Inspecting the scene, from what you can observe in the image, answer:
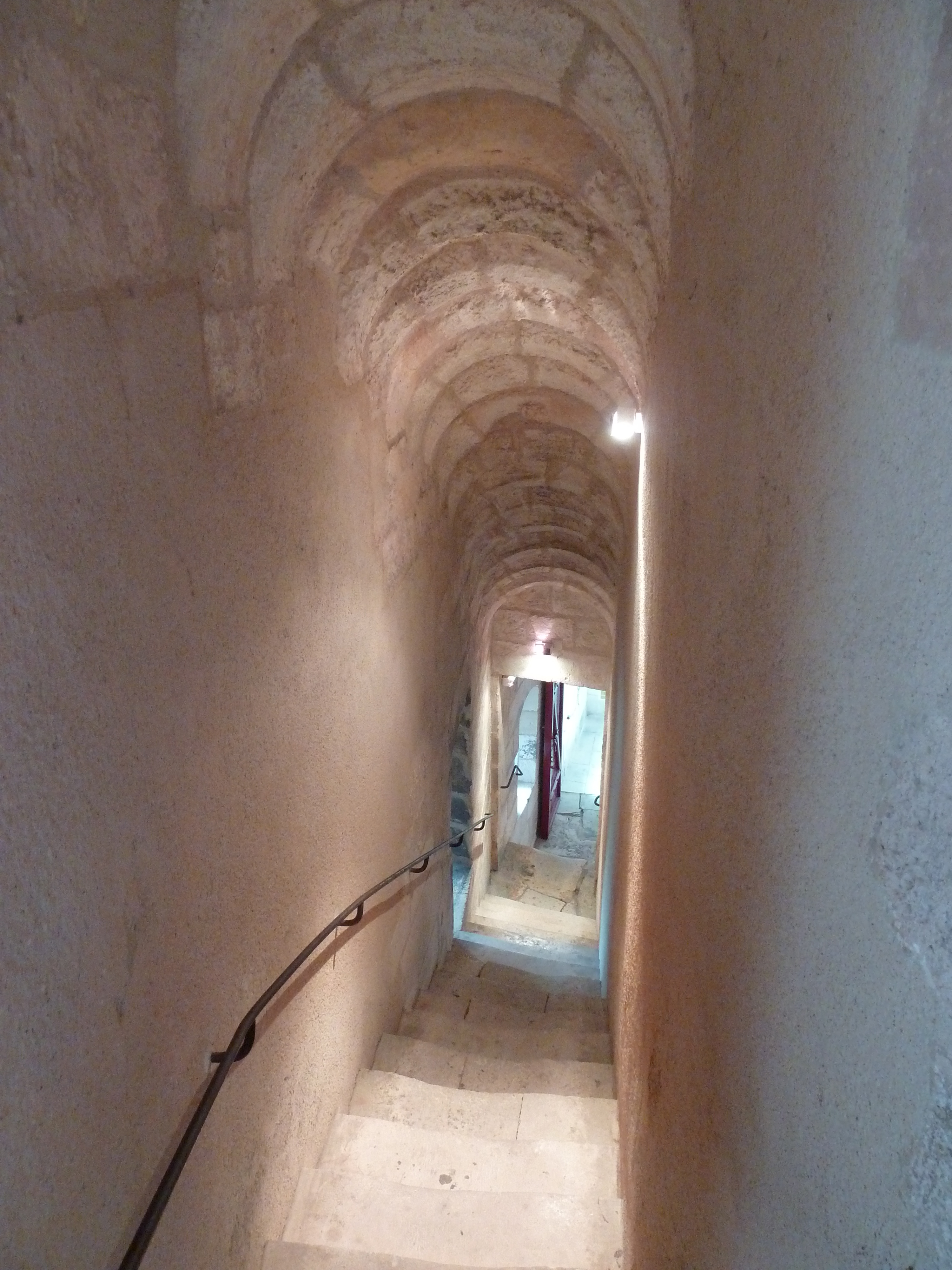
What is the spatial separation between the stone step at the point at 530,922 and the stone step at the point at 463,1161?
14.4 feet

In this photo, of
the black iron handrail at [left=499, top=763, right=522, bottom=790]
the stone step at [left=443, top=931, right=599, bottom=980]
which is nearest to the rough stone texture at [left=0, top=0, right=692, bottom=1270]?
the stone step at [left=443, top=931, right=599, bottom=980]

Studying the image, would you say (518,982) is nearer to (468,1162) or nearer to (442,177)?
(468,1162)

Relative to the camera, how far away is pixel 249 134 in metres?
1.74

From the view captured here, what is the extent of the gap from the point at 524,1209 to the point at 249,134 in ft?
10.1

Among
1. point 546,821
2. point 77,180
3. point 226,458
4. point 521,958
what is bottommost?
point 521,958

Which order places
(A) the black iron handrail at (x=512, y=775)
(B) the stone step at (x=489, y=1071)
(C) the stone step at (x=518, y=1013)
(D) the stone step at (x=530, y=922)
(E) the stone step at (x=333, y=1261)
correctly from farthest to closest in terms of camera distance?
(A) the black iron handrail at (x=512, y=775) → (D) the stone step at (x=530, y=922) → (C) the stone step at (x=518, y=1013) → (B) the stone step at (x=489, y=1071) → (E) the stone step at (x=333, y=1261)

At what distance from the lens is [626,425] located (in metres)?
3.50

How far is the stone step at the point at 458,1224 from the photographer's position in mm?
2389

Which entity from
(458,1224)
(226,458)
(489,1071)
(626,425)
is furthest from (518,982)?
(226,458)

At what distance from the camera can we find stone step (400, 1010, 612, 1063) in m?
4.01

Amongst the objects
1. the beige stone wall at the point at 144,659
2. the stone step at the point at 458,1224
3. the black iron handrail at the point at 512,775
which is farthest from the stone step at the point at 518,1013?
the black iron handrail at the point at 512,775

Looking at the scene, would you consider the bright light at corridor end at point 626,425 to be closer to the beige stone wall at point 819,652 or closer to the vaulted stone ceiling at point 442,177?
the vaulted stone ceiling at point 442,177

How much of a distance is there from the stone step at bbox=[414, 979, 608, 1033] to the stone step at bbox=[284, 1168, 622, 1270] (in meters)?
1.80

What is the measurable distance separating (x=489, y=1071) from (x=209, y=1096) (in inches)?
93.6
